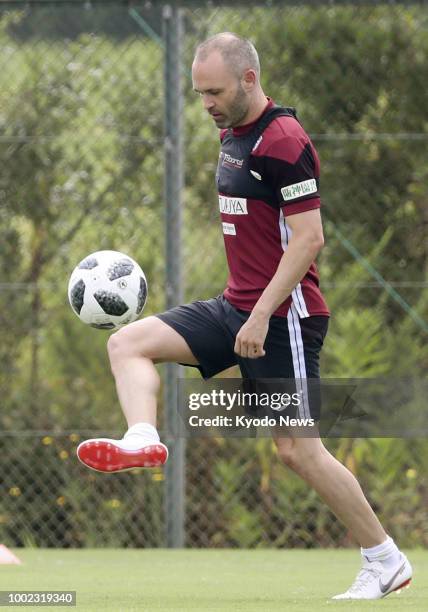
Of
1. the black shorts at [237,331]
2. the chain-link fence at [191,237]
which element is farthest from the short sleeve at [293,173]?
the chain-link fence at [191,237]

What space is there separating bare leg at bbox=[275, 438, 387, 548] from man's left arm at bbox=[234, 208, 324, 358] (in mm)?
354

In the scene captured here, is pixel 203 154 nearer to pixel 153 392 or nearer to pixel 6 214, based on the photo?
pixel 6 214

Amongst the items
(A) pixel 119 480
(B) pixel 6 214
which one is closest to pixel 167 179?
(B) pixel 6 214

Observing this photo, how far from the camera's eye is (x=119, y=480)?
812 cm

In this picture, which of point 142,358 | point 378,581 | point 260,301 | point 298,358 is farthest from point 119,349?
point 378,581

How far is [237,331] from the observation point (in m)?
4.95

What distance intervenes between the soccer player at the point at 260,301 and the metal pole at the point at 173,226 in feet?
9.59

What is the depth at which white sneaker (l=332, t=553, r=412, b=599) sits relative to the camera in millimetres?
4906

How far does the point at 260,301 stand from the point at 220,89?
73 cm

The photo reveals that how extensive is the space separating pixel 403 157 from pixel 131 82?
1646 mm

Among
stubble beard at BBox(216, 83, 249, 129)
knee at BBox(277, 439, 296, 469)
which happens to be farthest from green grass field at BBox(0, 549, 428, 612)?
stubble beard at BBox(216, 83, 249, 129)

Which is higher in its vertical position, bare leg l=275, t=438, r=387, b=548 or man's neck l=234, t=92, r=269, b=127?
man's neck l=234, t=92, r=269, b=127

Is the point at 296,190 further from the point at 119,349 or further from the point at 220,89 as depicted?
the point at 119,349

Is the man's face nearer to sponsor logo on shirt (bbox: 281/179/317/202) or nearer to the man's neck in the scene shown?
the man's neck
